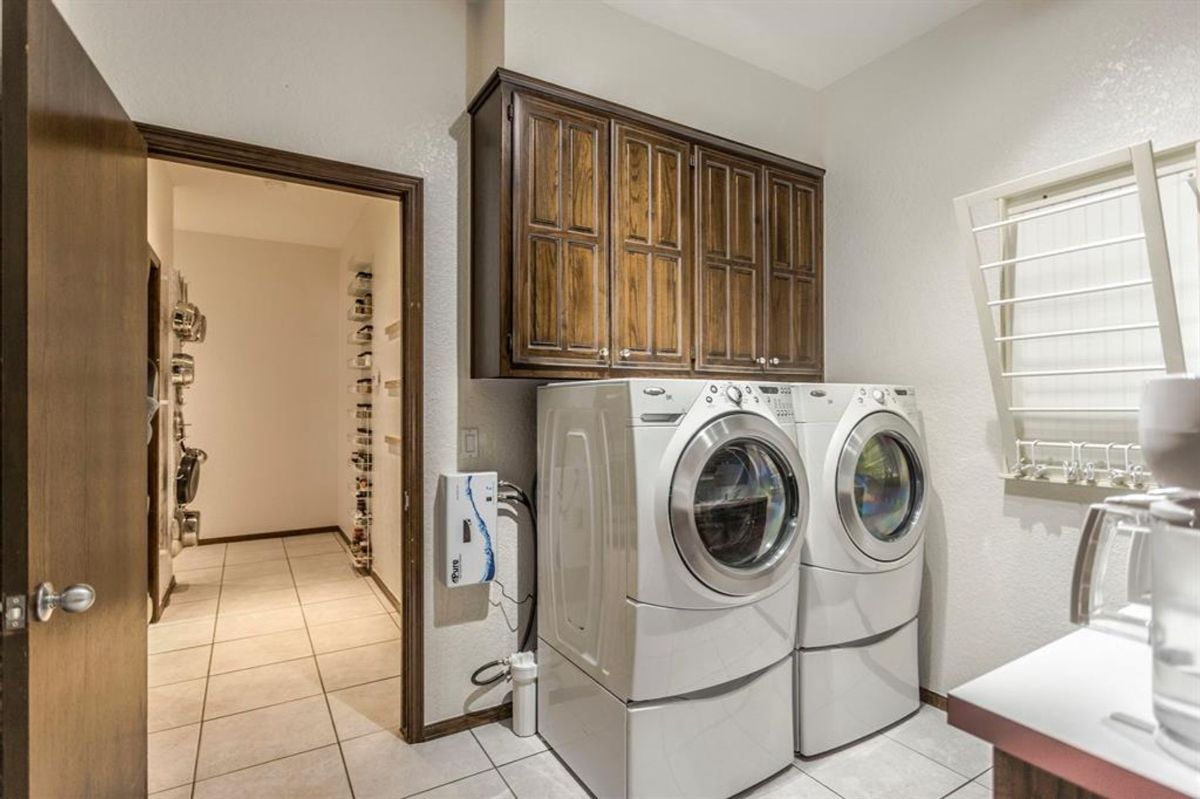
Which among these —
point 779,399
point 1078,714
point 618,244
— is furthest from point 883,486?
point 1078,714

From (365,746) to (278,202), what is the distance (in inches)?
155

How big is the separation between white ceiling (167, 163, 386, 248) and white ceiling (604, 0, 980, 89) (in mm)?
2249

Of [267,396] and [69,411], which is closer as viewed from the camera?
[69,411]

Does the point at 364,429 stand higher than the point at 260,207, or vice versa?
the point at 260,207

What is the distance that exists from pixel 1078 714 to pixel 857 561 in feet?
5.35

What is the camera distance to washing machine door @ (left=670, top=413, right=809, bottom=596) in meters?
1.82

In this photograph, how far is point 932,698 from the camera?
2600mm

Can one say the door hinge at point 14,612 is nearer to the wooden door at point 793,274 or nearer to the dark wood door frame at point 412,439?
the dark wood door frame at point 412,439

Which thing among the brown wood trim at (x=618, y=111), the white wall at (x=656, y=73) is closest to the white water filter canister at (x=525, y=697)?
the brown wood trim at (x=618, y=111)

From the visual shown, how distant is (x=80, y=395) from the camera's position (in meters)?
1.34

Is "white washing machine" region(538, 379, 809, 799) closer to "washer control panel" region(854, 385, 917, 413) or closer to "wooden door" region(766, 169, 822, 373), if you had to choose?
"washer control panel" region(854, 385, 917, 413)

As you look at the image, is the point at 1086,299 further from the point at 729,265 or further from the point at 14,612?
the point at 14,612

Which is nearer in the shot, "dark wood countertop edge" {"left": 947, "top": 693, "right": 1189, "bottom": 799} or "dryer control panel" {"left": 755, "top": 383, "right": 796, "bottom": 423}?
"dark wood countertop edge" {"left": 947, "top": 693, "right": 1189, "bottom": 799}

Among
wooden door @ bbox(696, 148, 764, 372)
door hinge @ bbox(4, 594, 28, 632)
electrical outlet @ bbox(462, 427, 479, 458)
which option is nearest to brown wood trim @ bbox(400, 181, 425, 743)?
electrical outlet @ bbox(462, 427, 479, 458)
